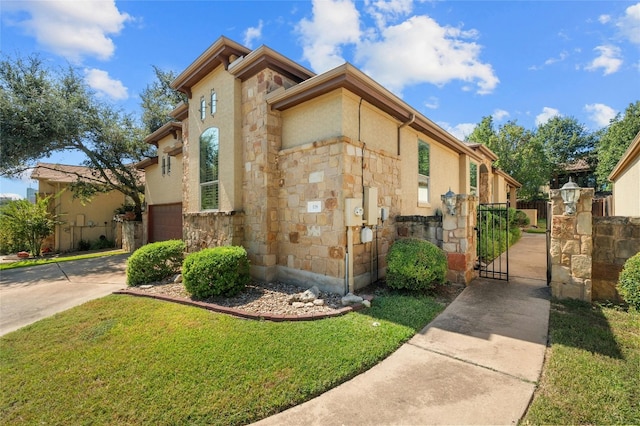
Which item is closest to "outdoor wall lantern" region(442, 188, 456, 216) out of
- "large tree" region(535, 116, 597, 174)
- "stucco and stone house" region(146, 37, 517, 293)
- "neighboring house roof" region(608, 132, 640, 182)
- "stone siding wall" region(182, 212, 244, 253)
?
"stucco and stone house" region(146, 37, 517, 293)

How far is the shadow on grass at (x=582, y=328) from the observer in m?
3.41

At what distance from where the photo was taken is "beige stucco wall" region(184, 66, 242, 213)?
284 inches

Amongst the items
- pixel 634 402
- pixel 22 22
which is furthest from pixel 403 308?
pixel 22 22

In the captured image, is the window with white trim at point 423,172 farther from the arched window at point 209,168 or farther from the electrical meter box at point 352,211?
the arched window at point 209,168

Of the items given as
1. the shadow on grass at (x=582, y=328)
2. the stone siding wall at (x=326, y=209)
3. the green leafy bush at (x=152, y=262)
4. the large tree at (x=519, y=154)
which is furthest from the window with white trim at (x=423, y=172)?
the large tree at (x=519, y=154)

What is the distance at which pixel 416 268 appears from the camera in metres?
5.48

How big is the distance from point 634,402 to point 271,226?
6103 millimetres

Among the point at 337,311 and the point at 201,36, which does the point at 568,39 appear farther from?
the point at 201,36

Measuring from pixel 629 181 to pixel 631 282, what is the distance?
8.76 meters

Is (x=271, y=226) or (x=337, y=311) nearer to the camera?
(x=337, y=311)

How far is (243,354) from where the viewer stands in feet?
11.2

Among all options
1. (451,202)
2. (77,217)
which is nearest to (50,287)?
(451,202)

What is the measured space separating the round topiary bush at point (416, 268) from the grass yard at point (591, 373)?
190 centimetres

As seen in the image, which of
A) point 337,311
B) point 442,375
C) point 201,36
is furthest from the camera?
point 201,36
